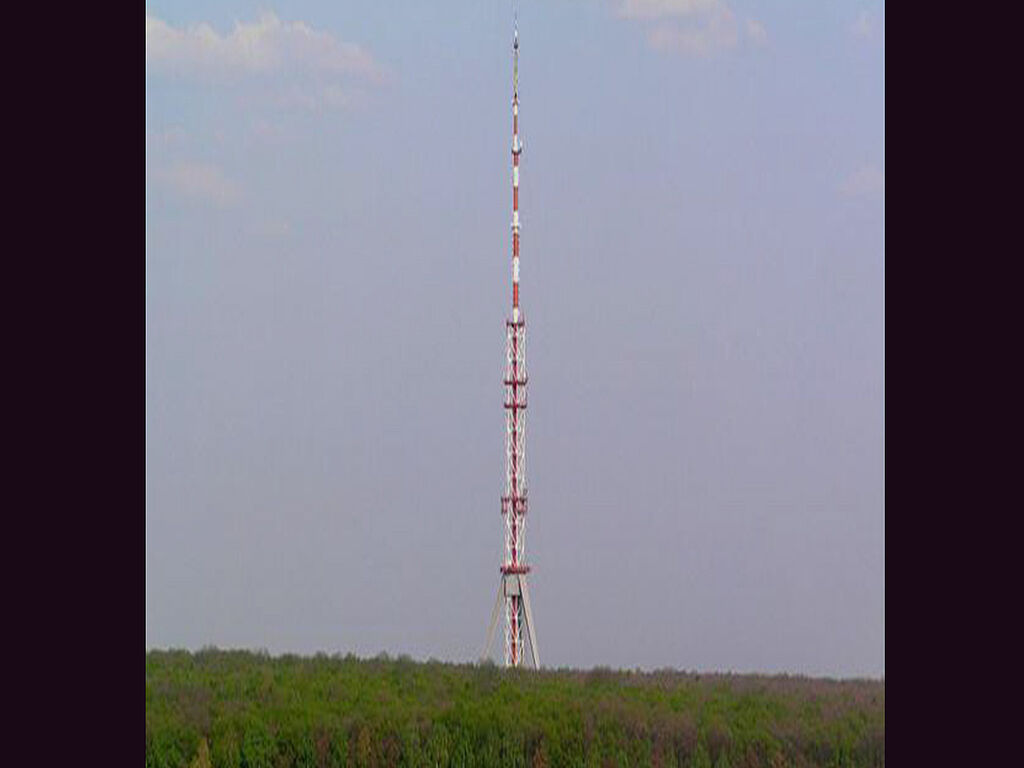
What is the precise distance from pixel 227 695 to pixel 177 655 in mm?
2790

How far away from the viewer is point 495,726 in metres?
11.1

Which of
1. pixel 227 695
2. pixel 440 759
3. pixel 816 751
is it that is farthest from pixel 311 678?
pixel 816 751

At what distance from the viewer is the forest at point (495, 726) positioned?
35.5ft

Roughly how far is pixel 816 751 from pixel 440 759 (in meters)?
2.83

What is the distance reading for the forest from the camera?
1081cm
